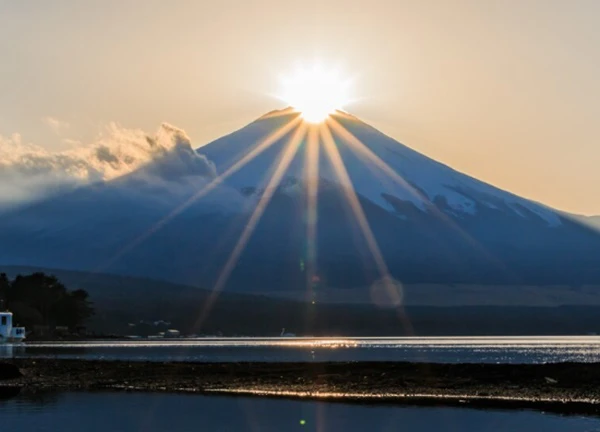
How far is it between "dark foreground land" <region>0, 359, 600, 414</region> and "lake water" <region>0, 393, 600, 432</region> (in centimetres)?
415

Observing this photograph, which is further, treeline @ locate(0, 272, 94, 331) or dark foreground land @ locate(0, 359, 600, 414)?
treeline @ locate(0, 272, 94, 331)

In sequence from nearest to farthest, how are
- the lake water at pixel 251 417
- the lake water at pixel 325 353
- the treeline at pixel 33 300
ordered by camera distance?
the lake water at pixel 251 417, the lake water at pixel 325 353, the treeline at pixel 33 300

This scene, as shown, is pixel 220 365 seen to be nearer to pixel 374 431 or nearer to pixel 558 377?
pixel 558 377

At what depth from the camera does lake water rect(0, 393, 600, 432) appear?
46125 mm

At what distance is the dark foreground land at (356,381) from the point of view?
5850cm

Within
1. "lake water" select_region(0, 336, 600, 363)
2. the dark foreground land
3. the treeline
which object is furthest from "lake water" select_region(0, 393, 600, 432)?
the treeline

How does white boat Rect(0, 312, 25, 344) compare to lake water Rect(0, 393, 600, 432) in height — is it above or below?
above

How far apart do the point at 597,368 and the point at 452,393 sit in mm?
9706

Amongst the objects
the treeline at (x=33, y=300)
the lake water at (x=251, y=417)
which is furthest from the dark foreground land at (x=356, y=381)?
the treeline at (x=33, y=300)

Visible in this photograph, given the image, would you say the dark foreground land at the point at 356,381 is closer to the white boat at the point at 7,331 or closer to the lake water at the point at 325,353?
the lake water at the point at 325,353

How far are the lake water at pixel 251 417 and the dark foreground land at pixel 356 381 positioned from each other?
13.6 feet

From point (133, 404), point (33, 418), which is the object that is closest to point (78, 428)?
point (33, 418)

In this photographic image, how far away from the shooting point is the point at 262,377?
7206cm

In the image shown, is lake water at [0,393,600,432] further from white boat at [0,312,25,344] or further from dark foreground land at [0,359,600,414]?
white boat at [0,312,25,344]
